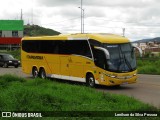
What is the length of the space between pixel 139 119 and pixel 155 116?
561mm

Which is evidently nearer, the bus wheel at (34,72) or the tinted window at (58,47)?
the tinted window at (58,47)

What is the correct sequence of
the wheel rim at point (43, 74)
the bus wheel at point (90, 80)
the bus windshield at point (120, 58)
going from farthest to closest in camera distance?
the wheel rim at point (43, 74)
the bus wheel at point (90, 80)
the bus windshield at point (120, 58)

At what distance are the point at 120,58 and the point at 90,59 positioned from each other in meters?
1.59

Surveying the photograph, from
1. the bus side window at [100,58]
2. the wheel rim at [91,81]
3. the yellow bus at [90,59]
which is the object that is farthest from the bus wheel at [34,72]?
the bus side window at [100,58]

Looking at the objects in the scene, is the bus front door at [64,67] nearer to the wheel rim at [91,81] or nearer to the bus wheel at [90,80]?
the bus wheel at [90,80]

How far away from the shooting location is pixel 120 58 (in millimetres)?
20938

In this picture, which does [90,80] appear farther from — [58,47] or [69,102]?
[69,102]

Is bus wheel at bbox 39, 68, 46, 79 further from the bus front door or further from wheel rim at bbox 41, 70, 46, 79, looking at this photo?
the bus front door

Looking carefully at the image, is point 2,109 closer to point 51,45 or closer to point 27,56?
point 51,45

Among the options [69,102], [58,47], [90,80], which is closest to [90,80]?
[90,80]

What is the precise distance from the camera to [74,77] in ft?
76.2

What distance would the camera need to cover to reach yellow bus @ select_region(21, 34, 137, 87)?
20.7m

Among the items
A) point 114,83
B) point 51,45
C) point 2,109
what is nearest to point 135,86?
point 114,83

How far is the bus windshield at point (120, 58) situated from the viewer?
20.6m
